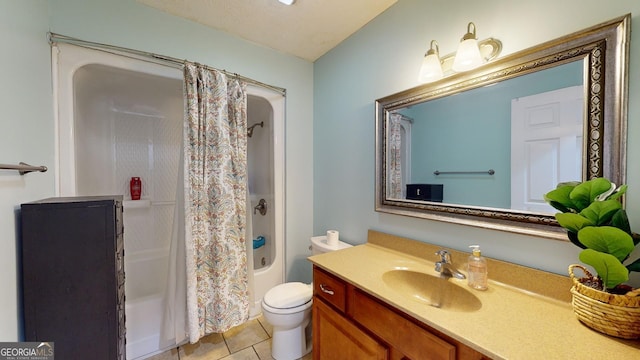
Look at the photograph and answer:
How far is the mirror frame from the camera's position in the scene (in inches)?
31.7

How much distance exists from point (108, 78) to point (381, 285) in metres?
2.63

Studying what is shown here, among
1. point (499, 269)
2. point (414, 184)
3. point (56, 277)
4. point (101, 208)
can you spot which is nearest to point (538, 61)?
point (414, 184)

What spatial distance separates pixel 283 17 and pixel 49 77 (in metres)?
1.40

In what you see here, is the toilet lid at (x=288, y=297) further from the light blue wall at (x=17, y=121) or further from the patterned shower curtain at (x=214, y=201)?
the light blue wall at (x=17, y=121)

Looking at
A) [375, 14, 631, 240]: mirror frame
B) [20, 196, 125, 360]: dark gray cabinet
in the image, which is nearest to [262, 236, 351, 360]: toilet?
[20, 196, 125, 360]: dark gray cabinet

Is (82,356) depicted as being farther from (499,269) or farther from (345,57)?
(345,57)

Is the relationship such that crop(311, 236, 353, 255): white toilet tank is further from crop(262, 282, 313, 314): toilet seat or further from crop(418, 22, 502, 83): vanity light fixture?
crop(418, 22, 502, 83): vanity light fixture

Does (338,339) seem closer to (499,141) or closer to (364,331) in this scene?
(364,331)

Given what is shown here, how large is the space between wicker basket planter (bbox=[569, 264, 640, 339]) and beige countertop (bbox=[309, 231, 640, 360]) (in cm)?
3

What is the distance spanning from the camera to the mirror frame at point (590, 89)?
2.64 ft

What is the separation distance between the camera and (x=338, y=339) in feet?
3.94

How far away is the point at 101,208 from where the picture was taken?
1030mm

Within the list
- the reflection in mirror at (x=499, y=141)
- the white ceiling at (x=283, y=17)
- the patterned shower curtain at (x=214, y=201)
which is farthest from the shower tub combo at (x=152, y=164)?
the reflection in mirror at (x=499, y=141)

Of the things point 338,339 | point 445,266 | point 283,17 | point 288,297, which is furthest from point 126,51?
point 445,266
